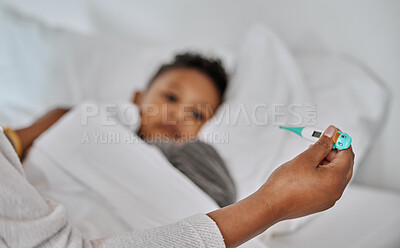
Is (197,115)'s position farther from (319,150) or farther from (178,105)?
(319,150)

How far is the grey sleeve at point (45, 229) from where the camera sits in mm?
428

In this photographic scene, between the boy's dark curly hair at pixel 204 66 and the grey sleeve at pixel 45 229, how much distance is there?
69 centimetres

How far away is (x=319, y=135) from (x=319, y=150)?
3 centimetres

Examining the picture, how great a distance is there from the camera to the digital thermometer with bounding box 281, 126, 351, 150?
481 millimetres

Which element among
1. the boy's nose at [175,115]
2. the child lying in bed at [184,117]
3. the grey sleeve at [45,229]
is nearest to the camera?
the grey sleeve at [45,229]

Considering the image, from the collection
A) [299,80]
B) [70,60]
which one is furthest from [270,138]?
[70,60]

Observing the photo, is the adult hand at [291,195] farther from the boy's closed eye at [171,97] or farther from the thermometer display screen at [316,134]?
the boy's closed eye at [171,97]

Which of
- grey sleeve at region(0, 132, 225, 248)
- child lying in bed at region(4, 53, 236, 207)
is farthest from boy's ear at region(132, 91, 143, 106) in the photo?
grey sleeve at region(0, 132, 225, 248)

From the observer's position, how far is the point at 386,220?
0.79 m

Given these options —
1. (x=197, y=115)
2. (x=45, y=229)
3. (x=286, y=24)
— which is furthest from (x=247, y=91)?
(x=45, y=229)

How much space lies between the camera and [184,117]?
3.32 ft

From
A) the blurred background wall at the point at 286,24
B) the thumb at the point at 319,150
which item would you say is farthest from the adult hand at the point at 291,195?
the blurred background wall at the point at 286,24

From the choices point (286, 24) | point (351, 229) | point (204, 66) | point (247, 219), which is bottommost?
point (351, 229)

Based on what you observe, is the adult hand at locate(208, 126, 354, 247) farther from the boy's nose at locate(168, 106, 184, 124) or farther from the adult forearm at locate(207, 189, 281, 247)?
the boy's nose at locate(168, 106, 184, 124)
